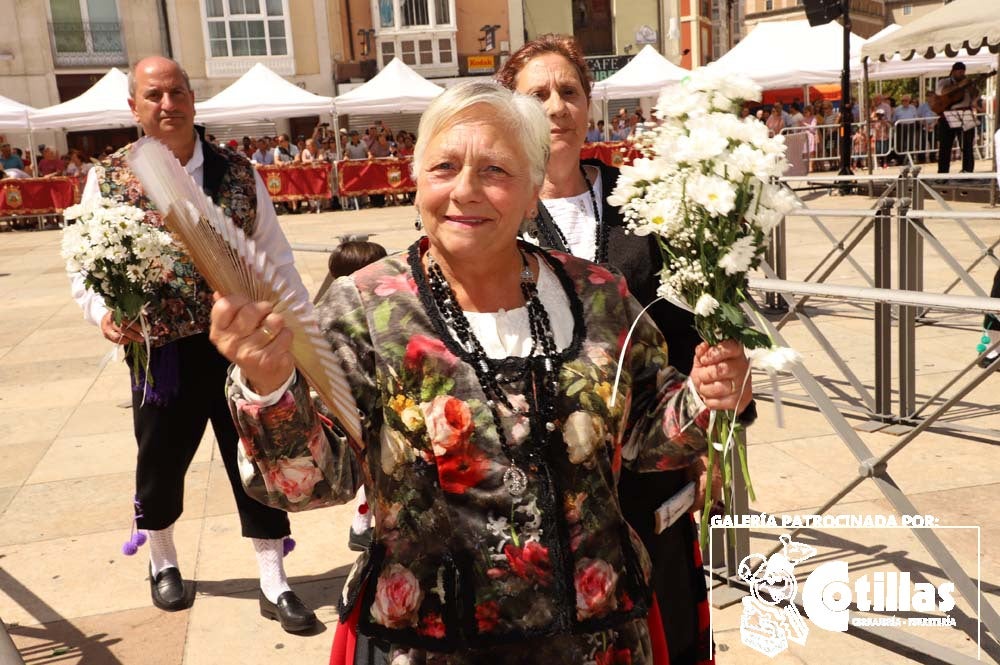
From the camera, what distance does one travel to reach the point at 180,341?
357 cm

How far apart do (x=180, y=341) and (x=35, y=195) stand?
21133 mm

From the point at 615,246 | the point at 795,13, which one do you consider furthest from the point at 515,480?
the point at 795,13

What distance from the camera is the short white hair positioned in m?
1.90

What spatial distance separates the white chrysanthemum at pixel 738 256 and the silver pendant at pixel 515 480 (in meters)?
0.55

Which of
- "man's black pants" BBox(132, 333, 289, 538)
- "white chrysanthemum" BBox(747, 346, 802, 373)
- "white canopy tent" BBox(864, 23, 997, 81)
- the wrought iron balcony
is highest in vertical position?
the wrought iron balcony

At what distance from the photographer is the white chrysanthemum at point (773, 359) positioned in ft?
5.36

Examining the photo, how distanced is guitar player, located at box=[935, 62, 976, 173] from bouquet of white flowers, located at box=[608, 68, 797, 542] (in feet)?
58.9

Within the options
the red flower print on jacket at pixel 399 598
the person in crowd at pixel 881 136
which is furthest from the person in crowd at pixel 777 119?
the red flower print on jacket at pixel 399 598

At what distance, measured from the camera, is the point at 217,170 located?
3551 mm

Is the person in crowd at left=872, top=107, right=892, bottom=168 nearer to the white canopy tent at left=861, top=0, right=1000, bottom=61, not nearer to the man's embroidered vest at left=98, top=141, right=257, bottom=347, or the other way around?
the white canopy tent at left=861, top=0, right=1000, bottom=61

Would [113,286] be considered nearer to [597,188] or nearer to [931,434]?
[597,188]

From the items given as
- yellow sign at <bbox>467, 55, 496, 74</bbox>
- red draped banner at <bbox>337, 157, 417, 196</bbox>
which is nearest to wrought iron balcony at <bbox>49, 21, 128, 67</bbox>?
yellow sign at <bbox>467, 55, 496, 74</bbox>

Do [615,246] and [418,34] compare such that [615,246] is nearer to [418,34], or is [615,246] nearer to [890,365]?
[890,365]

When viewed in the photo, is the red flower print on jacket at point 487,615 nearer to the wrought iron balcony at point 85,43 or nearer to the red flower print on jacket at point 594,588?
the red flower print on jacket at point 594,588
